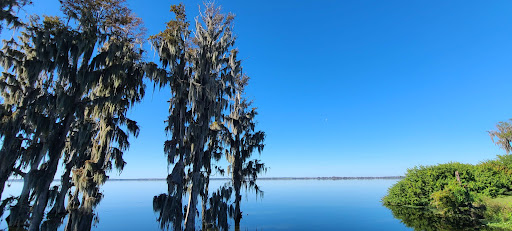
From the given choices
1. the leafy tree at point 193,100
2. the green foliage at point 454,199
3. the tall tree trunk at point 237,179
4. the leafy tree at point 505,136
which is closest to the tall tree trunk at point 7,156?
the leafy tree at point 193,100

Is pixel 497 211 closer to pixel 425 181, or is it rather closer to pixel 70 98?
pixel 425 181

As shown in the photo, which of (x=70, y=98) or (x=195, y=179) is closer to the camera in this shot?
(x=70, y=98)

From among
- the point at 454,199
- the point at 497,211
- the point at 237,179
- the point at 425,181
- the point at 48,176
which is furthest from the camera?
the point at 425,181

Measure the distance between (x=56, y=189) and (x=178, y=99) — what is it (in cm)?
720

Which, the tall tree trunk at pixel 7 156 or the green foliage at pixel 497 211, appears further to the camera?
the green foliage at pixel 497 211

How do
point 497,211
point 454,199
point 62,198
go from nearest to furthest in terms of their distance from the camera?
point 62,198 → point 497,211 → point 454,199

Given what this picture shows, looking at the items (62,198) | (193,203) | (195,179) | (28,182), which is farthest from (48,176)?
(193,203)

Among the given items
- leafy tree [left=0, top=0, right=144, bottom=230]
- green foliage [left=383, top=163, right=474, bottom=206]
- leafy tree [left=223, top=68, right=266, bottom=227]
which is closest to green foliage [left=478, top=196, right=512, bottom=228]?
green foliage [left=383, top=163, right=474, bottom=206]

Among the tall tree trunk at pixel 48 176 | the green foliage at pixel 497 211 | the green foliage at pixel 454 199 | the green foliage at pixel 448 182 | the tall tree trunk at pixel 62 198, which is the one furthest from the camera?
the green foliage at pixel 448 182

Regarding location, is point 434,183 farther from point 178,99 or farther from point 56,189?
point 56,189

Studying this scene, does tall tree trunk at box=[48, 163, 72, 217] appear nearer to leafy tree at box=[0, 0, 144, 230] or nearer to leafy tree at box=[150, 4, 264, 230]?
leafy tree at box=[0, 0, 144, 230]

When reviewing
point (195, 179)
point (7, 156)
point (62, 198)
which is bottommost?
point (62, 198)

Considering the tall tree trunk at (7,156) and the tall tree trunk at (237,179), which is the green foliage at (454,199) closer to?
the tall tree trunk at (237,179)

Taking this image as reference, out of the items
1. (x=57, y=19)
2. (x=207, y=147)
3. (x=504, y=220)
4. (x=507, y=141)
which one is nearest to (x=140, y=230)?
(x=207, y=147)
